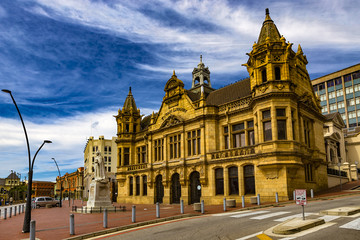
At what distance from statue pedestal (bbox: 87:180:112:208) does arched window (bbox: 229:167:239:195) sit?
1135 cm

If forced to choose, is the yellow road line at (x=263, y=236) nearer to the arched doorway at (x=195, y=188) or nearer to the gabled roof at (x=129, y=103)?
the arched doorway at (x=195, y=188)

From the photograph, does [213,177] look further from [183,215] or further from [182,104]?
[183,215]

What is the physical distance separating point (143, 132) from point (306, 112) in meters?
22.5

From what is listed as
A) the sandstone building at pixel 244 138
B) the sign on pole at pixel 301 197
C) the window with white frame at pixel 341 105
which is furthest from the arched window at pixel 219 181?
the window with white frame at pixel 341 105

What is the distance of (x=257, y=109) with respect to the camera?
27.2 meters

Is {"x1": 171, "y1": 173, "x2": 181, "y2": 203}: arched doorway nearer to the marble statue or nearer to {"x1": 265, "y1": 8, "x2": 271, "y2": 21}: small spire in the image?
the marble statue

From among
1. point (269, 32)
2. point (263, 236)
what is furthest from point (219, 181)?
point (263, 236)

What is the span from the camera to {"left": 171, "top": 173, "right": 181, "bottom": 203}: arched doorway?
3553 cm

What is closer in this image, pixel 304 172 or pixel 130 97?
pixel 304 172

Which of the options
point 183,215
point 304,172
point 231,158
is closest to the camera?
point 183,215

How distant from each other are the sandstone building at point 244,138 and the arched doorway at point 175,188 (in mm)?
112

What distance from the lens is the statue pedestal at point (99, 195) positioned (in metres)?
26.6

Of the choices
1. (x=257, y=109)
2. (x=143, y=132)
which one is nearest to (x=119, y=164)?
(x=143, y=132)

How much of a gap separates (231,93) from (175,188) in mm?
12661
